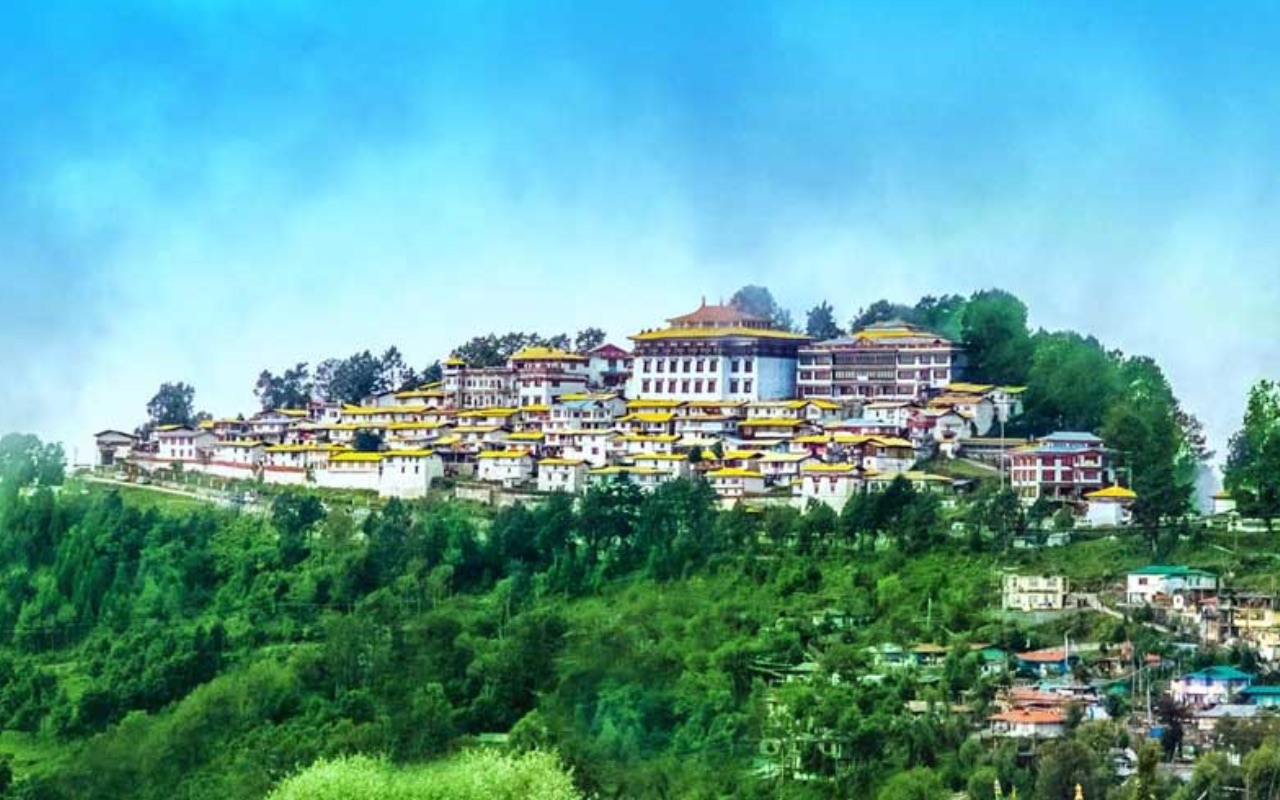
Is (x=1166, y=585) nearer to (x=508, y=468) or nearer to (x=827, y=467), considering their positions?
(x=827, y=467)

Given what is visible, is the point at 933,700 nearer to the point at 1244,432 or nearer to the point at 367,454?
the point at 1244,432

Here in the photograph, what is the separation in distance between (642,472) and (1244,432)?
150 inches

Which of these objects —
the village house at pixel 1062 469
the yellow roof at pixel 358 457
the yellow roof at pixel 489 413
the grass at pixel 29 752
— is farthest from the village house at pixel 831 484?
the grass at pixel 29 752

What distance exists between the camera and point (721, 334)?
66.7ft

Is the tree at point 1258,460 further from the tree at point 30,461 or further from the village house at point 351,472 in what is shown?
the tree at point 30,461

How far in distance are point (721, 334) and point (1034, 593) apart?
4.67 m

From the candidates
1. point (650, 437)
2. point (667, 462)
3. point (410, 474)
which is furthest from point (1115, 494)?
point (410, 474)

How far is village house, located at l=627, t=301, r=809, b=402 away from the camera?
20.3m

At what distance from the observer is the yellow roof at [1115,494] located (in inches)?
672

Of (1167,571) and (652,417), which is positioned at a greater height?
(652,417)

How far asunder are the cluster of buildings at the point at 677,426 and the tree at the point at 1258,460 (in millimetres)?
879

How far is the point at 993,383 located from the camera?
64.0 feet

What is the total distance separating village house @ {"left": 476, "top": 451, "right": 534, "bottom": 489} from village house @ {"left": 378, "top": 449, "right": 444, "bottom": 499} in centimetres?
33

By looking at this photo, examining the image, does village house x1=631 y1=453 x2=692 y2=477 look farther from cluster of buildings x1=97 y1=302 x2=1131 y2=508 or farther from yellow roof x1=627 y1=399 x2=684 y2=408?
yellow roof x1=627 y1=399 x2=684 y2=408
